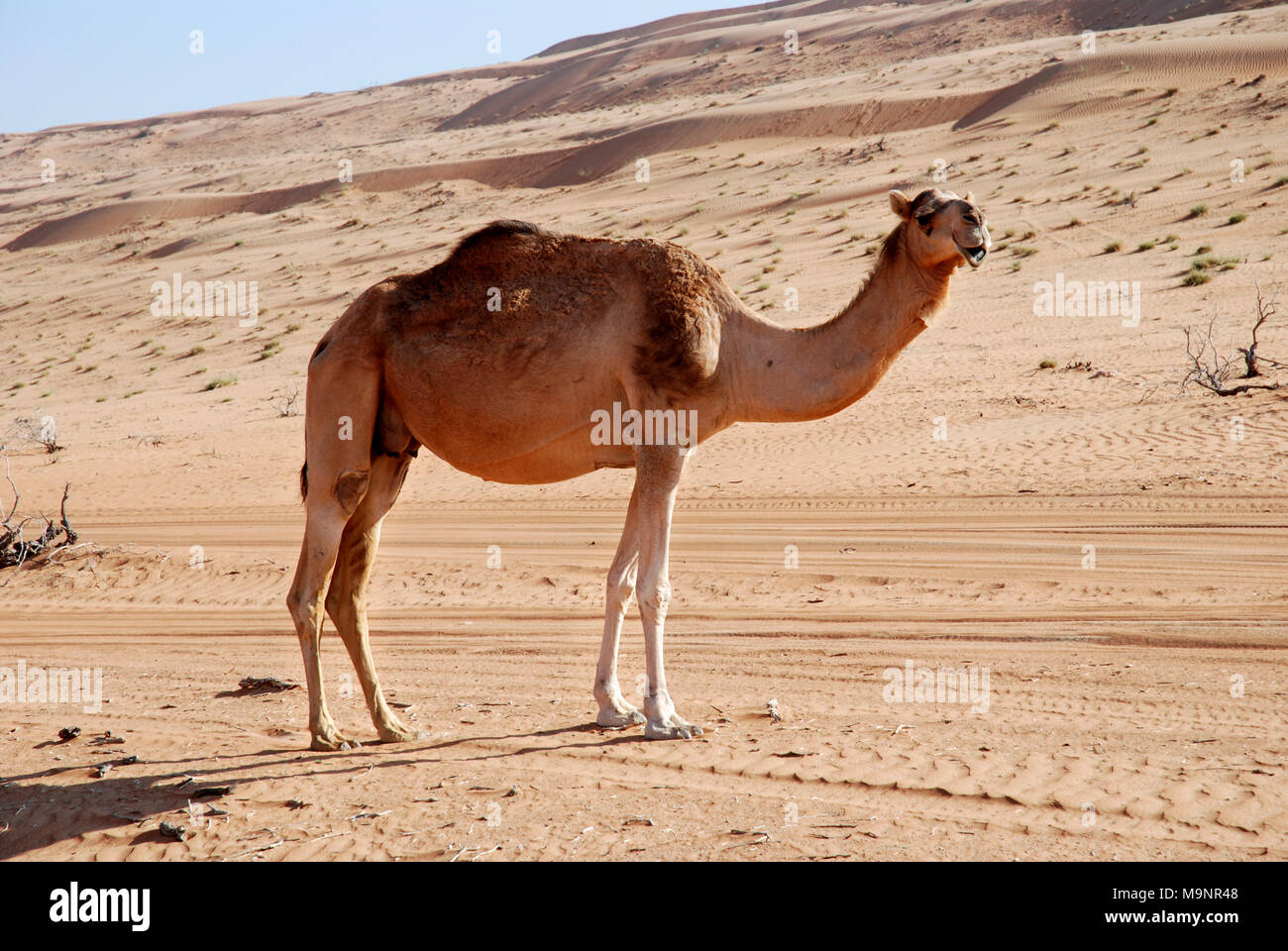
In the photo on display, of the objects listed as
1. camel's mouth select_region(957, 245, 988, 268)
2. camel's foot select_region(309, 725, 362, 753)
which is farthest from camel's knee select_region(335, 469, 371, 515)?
camel's mouth select_region(957, 245, 988, 268)

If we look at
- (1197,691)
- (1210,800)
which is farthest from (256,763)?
(1197,691)

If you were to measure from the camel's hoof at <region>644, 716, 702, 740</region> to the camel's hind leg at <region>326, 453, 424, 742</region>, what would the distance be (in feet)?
5.14

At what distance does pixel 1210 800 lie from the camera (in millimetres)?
5395

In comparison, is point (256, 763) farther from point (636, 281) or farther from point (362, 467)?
point (636, 281)

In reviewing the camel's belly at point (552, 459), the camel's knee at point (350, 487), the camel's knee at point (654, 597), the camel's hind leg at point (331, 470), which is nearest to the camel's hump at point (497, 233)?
the camel's hind leg at point (331, 470)

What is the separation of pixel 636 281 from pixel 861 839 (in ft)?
11.3

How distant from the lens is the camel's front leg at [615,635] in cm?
708

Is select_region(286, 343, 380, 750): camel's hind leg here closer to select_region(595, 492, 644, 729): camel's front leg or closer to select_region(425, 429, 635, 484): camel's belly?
select_region(425, 429, 635, 484): camel's belly

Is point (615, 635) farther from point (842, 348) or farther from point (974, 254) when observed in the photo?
point (974, 254)

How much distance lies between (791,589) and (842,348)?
4776mm

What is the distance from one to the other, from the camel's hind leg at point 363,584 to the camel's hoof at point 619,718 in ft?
4.01

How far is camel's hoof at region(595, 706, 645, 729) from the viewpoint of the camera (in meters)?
7.10

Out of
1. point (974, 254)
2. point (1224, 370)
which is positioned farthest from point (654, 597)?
point (1224, 370)

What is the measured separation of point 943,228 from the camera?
621cm
